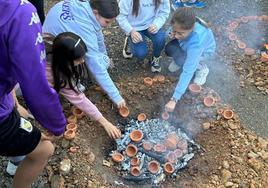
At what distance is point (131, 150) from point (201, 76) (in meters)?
1.13

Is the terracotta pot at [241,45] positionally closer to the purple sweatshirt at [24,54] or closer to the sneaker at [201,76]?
the sneaker at [201,76]

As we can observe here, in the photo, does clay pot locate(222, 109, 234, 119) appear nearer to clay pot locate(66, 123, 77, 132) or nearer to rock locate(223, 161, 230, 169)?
rock locate(223, 161, 230, 169)

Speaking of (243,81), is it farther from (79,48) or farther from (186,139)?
(79,48)

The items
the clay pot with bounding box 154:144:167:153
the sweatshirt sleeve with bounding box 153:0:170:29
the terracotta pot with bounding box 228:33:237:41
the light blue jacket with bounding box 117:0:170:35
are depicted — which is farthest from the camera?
the terracotta pot with bounding box 228:33:237:41

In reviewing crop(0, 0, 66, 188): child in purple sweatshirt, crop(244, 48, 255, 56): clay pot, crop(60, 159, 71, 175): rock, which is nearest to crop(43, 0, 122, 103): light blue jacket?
crop(60, 159, 71, 175): rock

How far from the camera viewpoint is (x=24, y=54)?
173 cm

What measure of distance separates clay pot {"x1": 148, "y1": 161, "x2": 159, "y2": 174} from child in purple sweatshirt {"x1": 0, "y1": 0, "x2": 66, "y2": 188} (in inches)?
41.4

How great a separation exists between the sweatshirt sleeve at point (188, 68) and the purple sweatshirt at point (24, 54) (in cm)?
176

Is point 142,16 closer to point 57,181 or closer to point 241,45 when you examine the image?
point 241,45

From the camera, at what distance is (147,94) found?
12.5ft

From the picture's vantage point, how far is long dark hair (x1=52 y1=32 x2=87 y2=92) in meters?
2.88

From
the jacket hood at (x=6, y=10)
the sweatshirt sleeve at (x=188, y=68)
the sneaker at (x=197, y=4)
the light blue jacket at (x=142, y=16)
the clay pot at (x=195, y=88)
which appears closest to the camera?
the jacket hood at (x=6, y=10)

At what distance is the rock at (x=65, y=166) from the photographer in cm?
303

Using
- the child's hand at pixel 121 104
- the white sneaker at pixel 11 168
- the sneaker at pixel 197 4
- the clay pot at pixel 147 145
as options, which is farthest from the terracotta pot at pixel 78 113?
the sneaker at pixel 197 4
